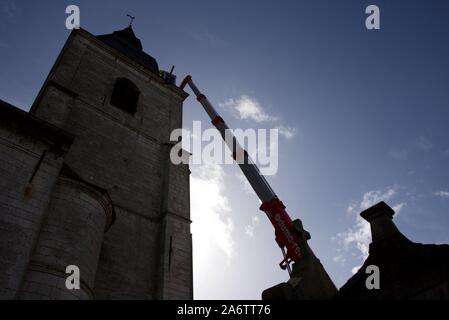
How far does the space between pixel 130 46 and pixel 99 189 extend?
1517 cm

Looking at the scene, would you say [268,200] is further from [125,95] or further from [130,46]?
[130,46]

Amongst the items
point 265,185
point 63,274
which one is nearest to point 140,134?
point 265,185

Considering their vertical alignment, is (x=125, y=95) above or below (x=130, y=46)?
below

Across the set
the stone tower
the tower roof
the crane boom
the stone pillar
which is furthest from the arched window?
the stone pillar

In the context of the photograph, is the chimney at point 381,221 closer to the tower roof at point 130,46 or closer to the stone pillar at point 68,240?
the stone pillar at point 68,240

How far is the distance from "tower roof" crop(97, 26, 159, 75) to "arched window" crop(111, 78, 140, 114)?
2.62 m

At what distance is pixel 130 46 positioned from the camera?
2161cm

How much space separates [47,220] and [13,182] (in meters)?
0.97

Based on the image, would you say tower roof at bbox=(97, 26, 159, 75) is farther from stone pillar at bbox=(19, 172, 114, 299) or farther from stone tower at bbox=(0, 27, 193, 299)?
stone pillar at bbox=(19, 172, 114, 299)

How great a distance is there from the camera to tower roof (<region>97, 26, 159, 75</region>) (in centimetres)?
1953

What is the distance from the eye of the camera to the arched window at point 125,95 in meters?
14.7

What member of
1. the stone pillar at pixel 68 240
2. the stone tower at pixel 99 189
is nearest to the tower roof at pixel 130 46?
the stone tower at pixel 99 189

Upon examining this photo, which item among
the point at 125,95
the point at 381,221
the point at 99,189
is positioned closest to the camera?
the point at 381,221

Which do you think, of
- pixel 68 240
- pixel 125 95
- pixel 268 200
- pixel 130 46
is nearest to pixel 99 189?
pixel 68 240
